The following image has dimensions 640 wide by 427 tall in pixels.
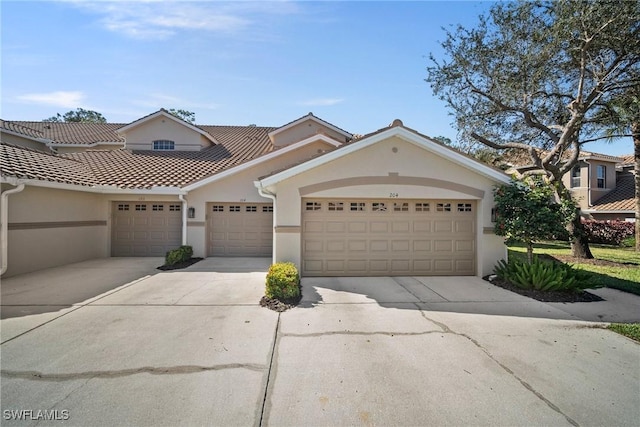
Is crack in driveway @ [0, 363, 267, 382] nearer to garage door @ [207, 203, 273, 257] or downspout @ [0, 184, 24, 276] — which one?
downspout @ [0, 184, 24, 276]

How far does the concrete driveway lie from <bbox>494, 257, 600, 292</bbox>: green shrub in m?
0.84

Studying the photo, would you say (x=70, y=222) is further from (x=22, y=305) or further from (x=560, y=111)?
(x=560, y=111)

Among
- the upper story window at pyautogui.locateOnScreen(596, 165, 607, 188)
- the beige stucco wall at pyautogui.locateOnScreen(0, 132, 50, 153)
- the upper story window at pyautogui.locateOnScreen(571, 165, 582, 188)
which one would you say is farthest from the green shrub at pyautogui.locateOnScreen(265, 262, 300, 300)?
the upper story window at pyautogui.locateOnScreen(596, 165, 607, 188)

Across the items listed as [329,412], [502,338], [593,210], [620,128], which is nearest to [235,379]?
[329,412]

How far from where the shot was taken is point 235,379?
3559mm

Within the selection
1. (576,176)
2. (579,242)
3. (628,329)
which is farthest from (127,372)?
(576,176)

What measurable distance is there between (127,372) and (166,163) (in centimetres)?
1214

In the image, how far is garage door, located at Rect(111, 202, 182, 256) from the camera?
479 inches

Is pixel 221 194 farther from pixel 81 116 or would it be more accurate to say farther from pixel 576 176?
pixel 81 116

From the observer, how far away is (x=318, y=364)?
3932 mm

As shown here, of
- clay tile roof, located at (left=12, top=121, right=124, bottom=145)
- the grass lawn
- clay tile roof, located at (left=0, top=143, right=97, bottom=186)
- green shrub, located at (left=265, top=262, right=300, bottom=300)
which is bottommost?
the grass lawn

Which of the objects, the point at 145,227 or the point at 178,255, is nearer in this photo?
the point at 178,255

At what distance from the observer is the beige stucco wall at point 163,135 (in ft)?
51.5

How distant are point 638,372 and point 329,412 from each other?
13.7 ft
